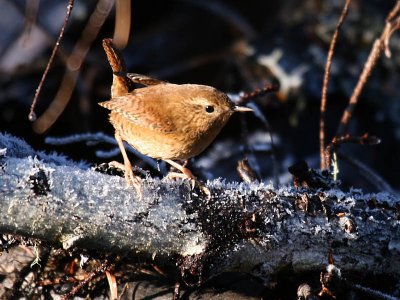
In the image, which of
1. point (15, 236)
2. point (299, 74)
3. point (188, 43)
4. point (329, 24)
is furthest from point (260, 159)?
point (15, 236)

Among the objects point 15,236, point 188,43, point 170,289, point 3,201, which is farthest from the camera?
point 188,43

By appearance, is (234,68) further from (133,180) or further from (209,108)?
(133,180)

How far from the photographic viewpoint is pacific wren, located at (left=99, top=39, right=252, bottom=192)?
2881mm

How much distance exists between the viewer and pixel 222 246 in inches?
102

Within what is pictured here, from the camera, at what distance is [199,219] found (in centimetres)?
255

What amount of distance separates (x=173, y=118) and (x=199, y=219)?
0.56 metres

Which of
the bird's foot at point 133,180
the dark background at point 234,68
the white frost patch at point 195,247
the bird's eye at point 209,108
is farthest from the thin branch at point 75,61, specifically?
the white frost patch at point 195,247

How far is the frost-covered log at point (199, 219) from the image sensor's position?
93.7 inches

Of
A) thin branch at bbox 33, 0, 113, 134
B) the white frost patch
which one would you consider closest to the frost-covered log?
the white frost patch

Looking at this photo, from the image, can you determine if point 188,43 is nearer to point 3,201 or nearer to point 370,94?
point 370,94

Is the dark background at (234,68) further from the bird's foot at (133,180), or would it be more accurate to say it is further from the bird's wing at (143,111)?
the bird's foot at (133,180)

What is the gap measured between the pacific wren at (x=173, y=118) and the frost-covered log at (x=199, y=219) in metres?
0.32

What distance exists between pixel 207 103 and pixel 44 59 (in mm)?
4179

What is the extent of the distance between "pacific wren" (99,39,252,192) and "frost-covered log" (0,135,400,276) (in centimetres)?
32
